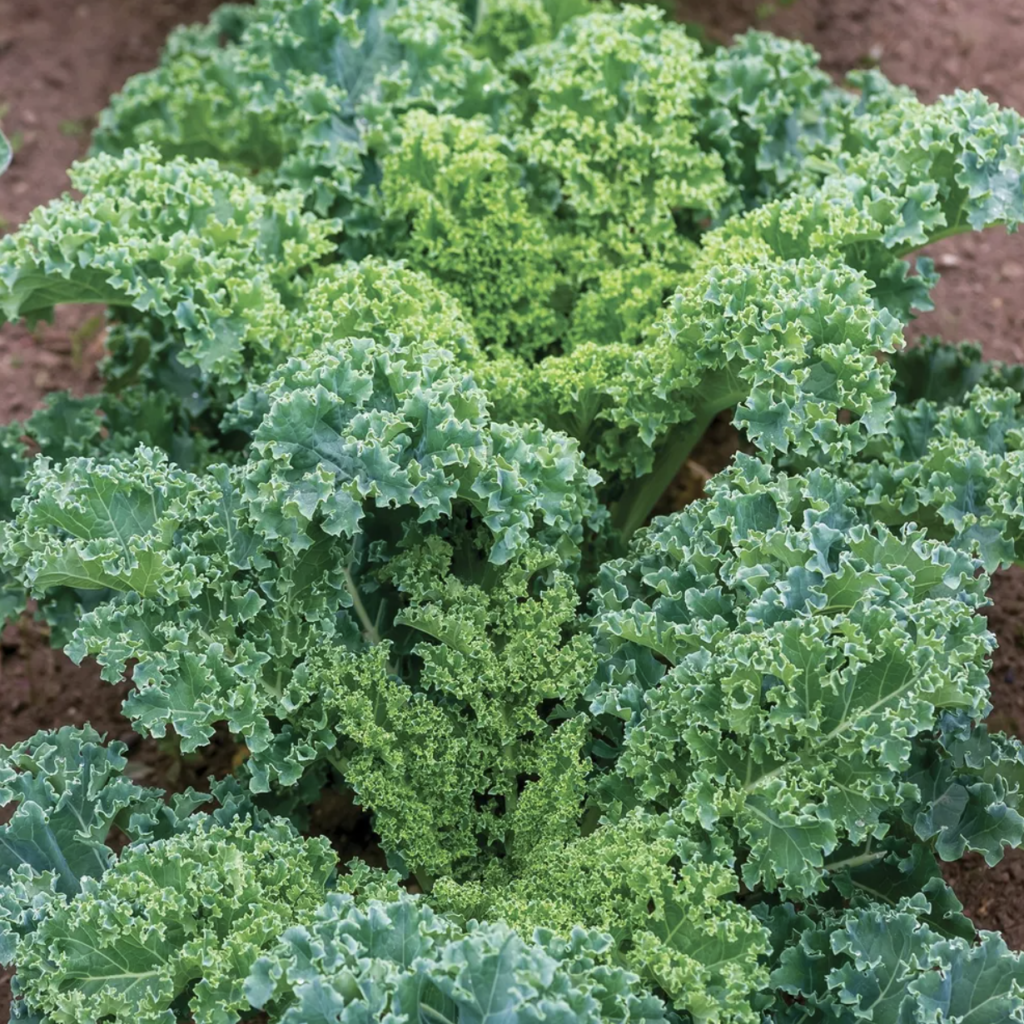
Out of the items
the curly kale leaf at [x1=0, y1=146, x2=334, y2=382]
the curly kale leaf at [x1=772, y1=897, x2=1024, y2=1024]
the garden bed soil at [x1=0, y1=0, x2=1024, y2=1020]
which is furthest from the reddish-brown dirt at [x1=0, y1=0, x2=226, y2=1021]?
the curly kale leaf at [x1=772, y1=897, x2=1024, y2=1024]

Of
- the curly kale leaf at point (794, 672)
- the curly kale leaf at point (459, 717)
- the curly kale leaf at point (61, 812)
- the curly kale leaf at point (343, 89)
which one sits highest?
the curly kale leaf at point (343, 89)

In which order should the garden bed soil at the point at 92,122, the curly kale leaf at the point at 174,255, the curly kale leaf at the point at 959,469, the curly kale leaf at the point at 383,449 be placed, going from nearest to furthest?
the curly kale leaf at the point at 383,449 → the curly kale leaf at the point at 959,469 → the curly kale leaf at the point at 174,255 → the garden bed soil at the point at 92,122

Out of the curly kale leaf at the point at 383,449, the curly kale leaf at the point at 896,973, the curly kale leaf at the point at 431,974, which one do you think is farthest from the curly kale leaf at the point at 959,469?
the curly kale leaf at the point at 431,974

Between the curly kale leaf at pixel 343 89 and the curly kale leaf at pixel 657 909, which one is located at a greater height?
the curly kale leaf at pixel 343 89

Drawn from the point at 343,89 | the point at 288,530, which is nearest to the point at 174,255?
the point at 343,89

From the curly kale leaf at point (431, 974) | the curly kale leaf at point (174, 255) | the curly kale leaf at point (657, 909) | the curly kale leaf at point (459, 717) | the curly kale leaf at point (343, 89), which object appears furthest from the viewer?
the curly kale leaf at point (343, 89)

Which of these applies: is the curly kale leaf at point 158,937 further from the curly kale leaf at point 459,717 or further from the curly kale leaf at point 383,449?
the curly kale leaf at point 383,449

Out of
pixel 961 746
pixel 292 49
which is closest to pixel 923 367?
pixel 961 746
